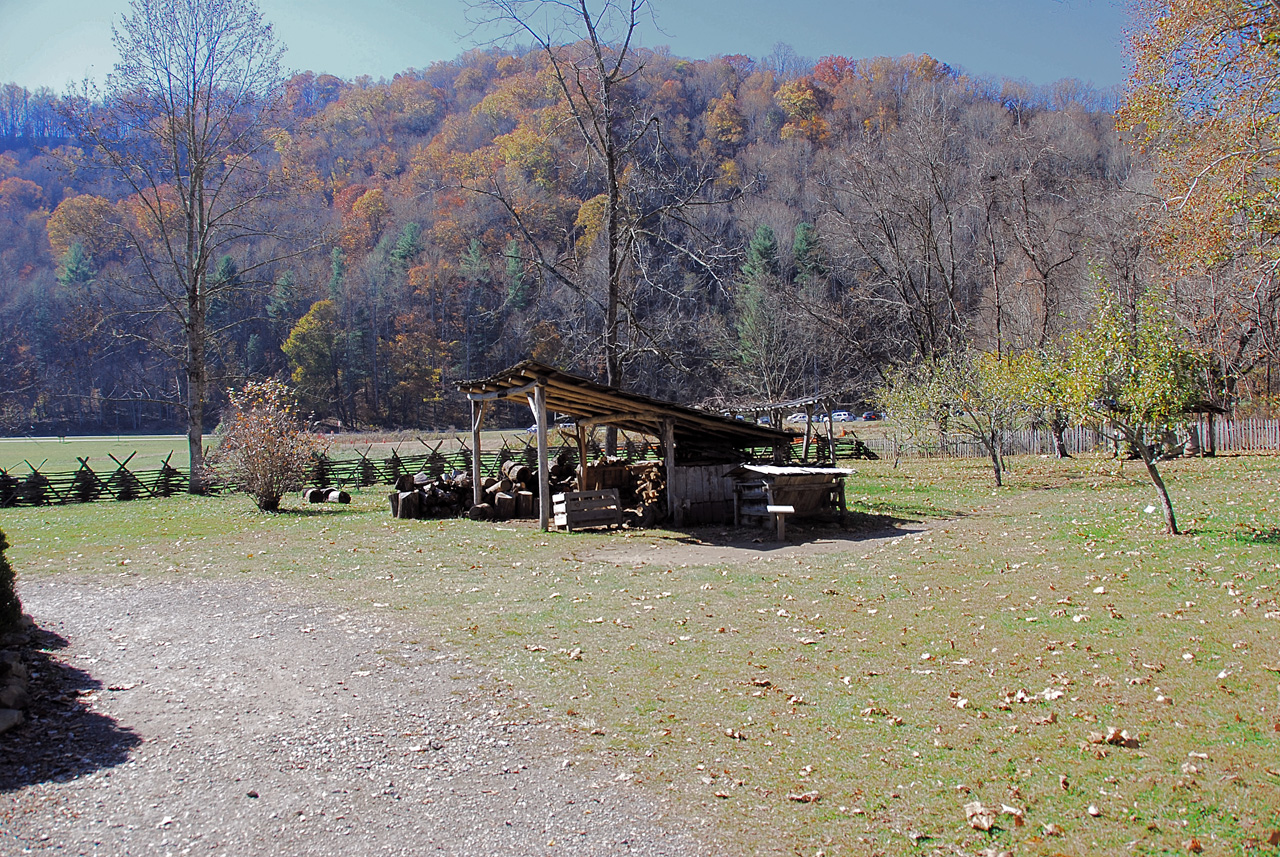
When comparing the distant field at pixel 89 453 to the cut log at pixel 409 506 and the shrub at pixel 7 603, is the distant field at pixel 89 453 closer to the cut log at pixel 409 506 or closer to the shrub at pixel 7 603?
the cut log at pixel 409 506

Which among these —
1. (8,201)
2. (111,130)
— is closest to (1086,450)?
(111,130)

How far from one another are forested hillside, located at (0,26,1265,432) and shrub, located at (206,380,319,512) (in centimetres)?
749

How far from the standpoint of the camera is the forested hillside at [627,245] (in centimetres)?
3544

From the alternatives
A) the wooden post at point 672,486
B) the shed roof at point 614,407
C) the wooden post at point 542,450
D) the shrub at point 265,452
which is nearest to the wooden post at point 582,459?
the shed roof at point 614,407

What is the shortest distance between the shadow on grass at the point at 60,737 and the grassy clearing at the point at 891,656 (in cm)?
284

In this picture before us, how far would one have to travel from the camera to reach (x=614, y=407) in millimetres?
18062

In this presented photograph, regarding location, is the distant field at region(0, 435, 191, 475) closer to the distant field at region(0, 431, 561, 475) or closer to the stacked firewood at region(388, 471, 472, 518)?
the distant field at region(0, 431, 561, 475)

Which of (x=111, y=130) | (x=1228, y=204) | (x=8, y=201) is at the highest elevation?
(x=8, y=201)

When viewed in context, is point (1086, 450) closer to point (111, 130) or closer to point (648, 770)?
point (648, 770)

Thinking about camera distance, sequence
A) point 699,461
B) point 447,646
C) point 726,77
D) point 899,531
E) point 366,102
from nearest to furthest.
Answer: point 447,646 < point 899,531 < point 699,461 < point 726,77 < point 366,102

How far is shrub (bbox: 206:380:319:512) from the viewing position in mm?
19172

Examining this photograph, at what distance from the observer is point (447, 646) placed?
748 centimetres

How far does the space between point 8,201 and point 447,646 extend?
81567mm

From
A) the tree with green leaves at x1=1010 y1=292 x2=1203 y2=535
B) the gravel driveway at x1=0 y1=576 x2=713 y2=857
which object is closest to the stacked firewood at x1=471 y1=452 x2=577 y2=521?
the gravel driveway at x1=0 y1=576 x2=713 y2=857
